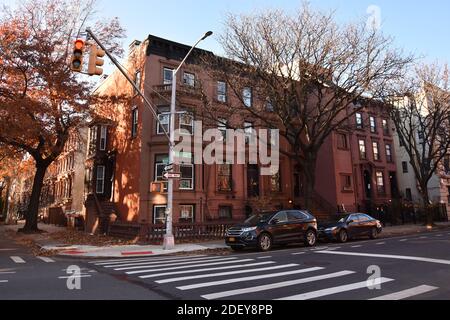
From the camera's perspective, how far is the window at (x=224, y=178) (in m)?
27.5

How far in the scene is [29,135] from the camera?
80.8 ft

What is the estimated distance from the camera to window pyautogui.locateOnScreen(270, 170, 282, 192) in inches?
1205

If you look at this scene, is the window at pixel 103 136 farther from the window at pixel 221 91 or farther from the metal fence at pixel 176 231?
the metal fence at pixel 176 231

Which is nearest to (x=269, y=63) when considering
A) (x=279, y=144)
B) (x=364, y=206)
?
(x=279, y=144)

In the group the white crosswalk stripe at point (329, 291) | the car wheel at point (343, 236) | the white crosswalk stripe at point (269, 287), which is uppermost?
the car wheel at point (343, 236)

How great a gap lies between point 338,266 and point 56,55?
83.2 ft

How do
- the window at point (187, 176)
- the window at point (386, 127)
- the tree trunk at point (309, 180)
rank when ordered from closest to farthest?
the tree trunk at point (309, 180)
the window at point (187, 176)
the window at point (386, 127)

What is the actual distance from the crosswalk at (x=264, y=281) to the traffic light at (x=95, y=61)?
6024 millimetres

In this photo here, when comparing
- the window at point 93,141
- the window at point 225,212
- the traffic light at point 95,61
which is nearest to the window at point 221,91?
the window at point 225,212

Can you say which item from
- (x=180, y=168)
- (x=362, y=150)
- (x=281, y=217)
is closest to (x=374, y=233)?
(x=281, y=217)

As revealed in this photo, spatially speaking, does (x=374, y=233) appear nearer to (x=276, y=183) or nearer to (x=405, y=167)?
(x=276, y=183)

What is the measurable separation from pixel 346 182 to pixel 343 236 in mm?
16674

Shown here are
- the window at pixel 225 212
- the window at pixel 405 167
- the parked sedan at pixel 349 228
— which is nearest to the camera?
the parked sedan at pixel 349 228

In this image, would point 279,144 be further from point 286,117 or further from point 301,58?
point 301,58
